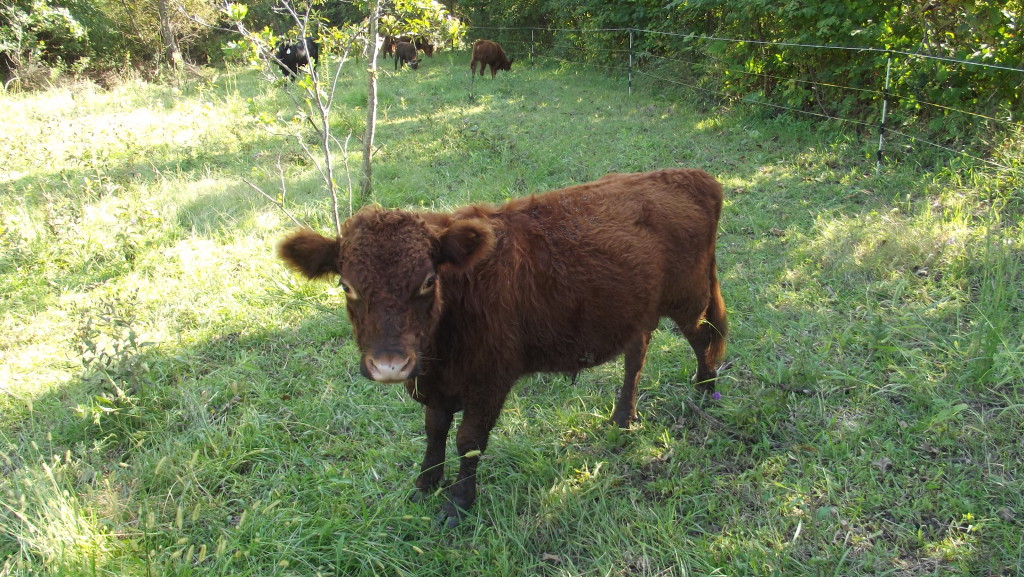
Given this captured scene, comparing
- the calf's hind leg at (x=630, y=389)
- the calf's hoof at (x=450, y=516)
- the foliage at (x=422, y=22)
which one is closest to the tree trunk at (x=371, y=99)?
the foliage at (x=422, y=22)

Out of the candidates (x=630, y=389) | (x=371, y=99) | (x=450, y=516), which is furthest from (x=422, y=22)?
(x=450, y=516)

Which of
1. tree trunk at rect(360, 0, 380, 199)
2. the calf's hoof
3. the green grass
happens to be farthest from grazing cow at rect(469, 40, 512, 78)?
the calf's hoof

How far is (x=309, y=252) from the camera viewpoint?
2.49 m

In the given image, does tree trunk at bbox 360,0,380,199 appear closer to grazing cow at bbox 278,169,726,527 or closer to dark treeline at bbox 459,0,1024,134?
grazing cow at bbox 278,169,726,527

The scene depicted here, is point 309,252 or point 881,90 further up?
point 881,90

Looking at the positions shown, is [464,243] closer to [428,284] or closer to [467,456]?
[428,284]

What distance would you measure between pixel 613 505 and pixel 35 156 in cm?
1008

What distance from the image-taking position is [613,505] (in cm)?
284

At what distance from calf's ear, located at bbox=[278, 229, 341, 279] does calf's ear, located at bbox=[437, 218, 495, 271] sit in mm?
503

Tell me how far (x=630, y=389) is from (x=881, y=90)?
23.0 ft

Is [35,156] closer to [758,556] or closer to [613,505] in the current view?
[613,505]

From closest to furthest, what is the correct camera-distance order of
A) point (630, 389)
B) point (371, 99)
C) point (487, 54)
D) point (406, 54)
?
point (630, 389) < point (371, 99) < point (487, 54) < point (406, 54)

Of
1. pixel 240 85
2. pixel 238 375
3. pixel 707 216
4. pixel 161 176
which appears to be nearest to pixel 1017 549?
pixel 707 216

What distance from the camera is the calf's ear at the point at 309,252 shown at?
2467mm
